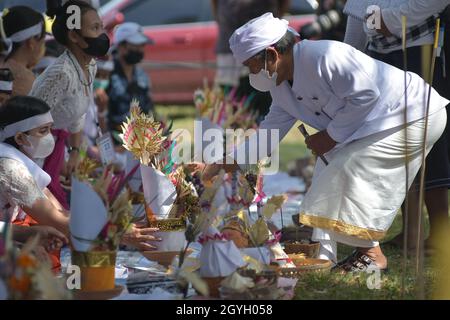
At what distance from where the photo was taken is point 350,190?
172 inches

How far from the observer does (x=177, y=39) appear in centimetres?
1234

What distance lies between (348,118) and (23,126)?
1383mm

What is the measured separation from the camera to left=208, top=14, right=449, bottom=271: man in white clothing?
4309 mm

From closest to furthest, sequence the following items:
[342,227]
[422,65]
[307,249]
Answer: [342,227]
[307,249]
[422,65]

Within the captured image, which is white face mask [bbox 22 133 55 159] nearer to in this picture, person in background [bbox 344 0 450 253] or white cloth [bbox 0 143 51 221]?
white cloth [bbox 0 143 51 221]

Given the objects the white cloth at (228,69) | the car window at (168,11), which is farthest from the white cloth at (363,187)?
the car window at (168,11)

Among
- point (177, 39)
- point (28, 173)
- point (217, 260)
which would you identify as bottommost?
point (217, 260)

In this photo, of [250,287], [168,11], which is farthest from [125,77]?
[250,287]

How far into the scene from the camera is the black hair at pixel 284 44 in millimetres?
4355

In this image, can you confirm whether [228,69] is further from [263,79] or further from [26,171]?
[26,171]

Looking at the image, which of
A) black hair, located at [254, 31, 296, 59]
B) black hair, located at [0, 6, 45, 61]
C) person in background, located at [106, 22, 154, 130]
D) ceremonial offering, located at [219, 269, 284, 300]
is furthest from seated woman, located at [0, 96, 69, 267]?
person in background, located at [106, 22, 154, 130]

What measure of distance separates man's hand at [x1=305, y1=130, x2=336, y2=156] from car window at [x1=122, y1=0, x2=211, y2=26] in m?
8.00

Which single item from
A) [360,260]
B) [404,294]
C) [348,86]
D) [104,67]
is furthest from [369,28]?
[104,67]

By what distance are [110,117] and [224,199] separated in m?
4.17
